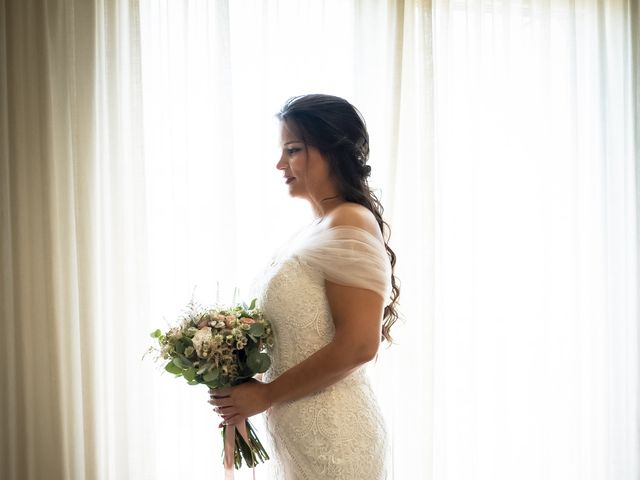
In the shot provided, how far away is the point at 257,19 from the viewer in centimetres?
287

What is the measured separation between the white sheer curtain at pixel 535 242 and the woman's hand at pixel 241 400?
1.47m

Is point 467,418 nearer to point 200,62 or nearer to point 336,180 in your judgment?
point 336,180

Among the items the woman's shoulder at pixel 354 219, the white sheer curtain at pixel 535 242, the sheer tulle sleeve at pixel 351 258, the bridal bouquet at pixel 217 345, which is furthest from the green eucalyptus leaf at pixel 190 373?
the white sheer curtain at pixel 535 242

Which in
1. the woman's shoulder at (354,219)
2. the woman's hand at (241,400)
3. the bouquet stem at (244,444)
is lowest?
the bouquet stem at (244,444)

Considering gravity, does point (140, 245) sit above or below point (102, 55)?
below

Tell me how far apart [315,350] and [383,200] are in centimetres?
126

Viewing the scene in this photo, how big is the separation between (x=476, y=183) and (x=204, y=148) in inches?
55.0

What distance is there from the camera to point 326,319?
1928 mm

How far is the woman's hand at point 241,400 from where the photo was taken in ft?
6.24

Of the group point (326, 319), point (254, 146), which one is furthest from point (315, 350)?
point (254, 146)

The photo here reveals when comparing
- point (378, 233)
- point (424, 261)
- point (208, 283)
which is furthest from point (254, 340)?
point (424, 261)

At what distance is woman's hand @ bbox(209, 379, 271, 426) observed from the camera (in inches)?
74.9

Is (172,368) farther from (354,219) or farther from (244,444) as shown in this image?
(354,219)

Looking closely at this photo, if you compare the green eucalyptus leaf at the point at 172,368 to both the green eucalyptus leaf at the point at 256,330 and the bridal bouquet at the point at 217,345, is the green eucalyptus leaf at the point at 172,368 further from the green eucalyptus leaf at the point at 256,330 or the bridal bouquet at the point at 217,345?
the green eucalyptus leaf at the point at 256,330
